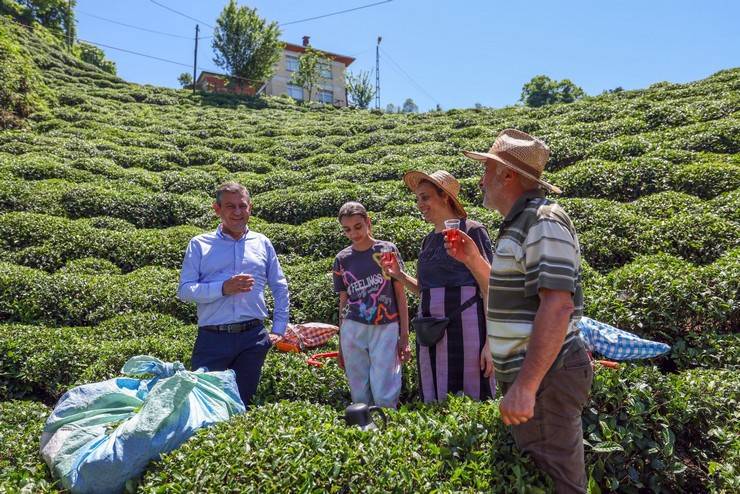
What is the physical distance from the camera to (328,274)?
6781 millimetres

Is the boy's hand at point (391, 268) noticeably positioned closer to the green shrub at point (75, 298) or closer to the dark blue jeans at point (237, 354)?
the dark blue jeans at point (237, 354)

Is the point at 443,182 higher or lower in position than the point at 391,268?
higher

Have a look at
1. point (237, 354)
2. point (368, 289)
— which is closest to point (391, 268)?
point (368, 289)

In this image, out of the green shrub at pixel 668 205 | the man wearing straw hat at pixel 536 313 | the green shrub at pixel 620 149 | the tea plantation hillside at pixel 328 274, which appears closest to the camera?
the man wearing straw hat at pixel 536 313

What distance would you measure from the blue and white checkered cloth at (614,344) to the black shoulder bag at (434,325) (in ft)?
2.75

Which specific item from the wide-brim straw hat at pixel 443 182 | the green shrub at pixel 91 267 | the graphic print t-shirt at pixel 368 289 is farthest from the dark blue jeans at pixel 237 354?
the green shrub at pixel 91 267

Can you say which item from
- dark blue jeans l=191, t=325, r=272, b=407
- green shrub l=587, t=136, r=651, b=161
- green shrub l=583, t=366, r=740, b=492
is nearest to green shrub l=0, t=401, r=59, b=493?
dark blue jeans l=191, t=325, r=272, b=407

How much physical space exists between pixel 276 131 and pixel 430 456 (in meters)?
18.5

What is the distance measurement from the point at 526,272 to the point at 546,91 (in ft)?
216

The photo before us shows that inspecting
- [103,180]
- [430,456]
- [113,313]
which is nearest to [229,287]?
[430,456]

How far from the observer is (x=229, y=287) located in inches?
141

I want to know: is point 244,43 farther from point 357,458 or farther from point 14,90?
point 357,458

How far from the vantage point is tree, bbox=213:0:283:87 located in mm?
39312

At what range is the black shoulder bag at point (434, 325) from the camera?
11.2ft
